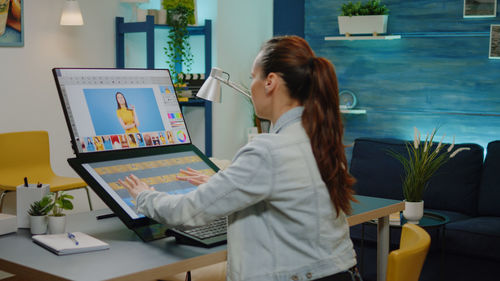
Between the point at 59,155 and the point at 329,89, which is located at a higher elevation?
the point at 329,89

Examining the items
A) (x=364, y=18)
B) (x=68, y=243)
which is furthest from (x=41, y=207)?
(x=364, y=18)

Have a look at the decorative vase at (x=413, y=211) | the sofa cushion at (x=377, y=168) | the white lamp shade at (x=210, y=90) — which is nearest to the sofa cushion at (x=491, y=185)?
the sofa cushion at (x=377, y=168)

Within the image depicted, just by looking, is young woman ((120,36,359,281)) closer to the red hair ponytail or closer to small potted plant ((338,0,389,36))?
the red hair ponytail

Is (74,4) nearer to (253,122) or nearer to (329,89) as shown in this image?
(253,122)


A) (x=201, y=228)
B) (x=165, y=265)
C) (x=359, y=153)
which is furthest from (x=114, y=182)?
(x=359, y=153)

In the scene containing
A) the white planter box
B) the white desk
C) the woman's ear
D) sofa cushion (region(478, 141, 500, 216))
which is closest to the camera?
the white desk

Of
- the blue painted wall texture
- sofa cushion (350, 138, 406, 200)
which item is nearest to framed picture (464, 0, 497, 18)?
the blue painted wall texture

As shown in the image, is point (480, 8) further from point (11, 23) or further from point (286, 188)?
point (286, 188)

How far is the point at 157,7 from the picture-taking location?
5488 mm

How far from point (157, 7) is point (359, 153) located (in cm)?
218

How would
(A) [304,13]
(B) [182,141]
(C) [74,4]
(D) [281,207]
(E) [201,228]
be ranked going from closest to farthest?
1. (D) [281,207]
2. (E) [201,228]
3. (B) [182,141]
4. (C) [74,4]
5. (A) [304,13]

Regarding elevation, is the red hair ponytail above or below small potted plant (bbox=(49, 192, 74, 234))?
above

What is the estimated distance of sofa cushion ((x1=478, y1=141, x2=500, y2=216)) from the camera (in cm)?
414

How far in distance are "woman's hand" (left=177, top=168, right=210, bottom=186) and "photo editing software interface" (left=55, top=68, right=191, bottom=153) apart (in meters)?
0.18
